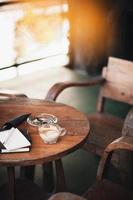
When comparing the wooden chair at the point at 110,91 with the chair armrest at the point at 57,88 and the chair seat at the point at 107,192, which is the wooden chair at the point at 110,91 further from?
the chair seat at the point at 107,192

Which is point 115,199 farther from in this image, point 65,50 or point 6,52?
point 65,50

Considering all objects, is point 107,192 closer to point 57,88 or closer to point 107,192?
point 107,192

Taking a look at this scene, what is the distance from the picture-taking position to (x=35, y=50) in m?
5.33

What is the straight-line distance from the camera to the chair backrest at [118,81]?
8.80ft

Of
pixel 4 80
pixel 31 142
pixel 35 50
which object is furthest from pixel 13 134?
pixel 35 50

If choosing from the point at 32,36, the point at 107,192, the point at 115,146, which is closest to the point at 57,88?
the point at 115,146

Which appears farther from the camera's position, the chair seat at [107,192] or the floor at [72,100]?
the floor at [72,100]

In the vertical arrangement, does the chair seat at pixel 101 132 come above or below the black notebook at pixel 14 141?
below

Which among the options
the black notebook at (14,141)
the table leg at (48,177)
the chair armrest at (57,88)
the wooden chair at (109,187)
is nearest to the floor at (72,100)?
the table leg at (48,177)

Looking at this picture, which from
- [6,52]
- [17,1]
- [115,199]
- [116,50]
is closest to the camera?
[115,199]

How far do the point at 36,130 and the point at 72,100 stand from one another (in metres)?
2.36

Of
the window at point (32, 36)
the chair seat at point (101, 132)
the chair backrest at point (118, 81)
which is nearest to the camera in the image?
the chair seat at point (101, 132)

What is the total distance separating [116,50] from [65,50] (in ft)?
2.72

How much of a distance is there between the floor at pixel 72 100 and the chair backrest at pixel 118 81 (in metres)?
0.54
